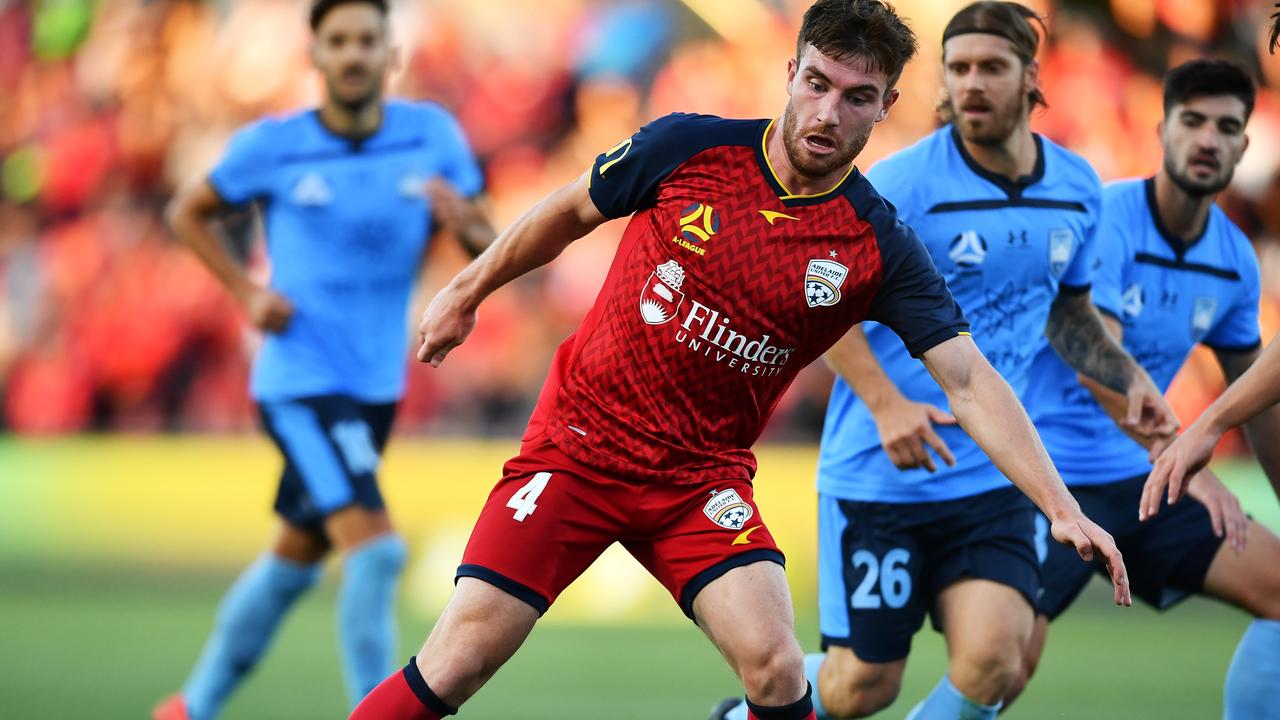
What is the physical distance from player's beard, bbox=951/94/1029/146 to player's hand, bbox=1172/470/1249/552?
4.23 feet

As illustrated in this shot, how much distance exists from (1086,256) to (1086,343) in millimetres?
288

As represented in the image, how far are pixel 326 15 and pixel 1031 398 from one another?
3.22m

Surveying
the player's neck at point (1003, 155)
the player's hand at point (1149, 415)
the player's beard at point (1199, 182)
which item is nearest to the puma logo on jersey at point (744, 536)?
the player's hand at point (1149, 415)

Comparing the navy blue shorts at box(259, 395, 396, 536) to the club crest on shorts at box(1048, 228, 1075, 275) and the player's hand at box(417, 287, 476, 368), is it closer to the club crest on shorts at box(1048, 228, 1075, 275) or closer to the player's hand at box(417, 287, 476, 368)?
the player's hand at box(417, 287, 476, 368)

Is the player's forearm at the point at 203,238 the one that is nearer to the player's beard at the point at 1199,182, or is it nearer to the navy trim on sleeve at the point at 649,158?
the navy trim on sleeve at the point at 649,158

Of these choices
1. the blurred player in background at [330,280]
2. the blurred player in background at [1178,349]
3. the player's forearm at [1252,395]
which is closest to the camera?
the player's forearm at [1252,395]

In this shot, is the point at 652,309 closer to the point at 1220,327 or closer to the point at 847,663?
the point at 847,663

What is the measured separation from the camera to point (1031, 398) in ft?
19.1

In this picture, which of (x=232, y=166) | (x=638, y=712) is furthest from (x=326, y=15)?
(x=638, y=712)

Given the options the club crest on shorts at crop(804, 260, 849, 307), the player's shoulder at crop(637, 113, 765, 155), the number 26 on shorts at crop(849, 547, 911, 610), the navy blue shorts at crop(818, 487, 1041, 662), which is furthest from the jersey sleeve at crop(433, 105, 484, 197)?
the club crest on shorts at crop(804, 260, 849, 307)

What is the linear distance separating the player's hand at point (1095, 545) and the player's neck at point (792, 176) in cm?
104

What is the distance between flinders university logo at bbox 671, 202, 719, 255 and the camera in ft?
13.3

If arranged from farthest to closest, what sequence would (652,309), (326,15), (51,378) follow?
(51,378) < (326,15) < (652,309)

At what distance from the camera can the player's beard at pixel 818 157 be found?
4.00 meters
